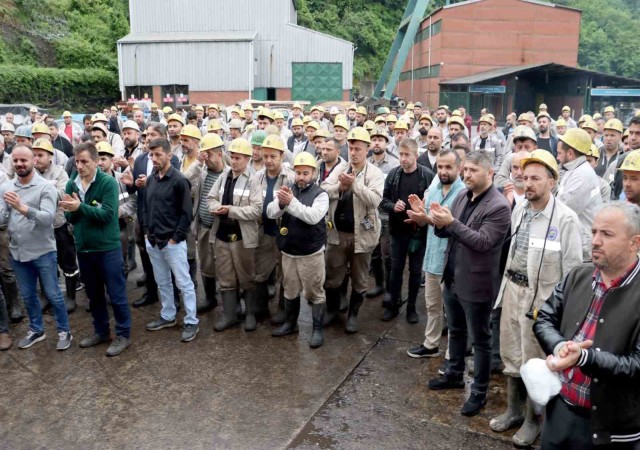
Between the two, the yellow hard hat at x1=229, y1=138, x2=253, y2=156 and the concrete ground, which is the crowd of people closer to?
the yellow hard hat at x1=229, y1=138, x2=253, y2=156

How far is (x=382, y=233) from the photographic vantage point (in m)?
6.93

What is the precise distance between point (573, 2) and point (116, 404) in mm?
81444

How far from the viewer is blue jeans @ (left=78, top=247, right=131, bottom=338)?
540 cm

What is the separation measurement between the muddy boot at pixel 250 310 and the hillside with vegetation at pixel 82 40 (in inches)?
1049

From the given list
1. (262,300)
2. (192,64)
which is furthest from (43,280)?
(192,64)

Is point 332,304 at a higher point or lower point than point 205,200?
lower

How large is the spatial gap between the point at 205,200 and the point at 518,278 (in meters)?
3.62

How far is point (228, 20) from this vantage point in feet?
106

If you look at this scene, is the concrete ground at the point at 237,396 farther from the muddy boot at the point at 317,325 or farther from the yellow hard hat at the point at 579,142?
the yellow hard hat at the point at 579,142

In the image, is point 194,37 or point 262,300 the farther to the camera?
point 194,37

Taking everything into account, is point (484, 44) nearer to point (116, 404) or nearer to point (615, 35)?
point (615, 35)

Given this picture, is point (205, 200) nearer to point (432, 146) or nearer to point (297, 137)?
point (432, 146)

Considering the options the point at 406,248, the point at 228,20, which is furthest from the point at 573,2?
the point at 406,248

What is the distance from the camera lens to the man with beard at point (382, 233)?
6914 millimetres
